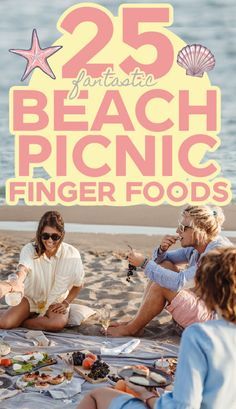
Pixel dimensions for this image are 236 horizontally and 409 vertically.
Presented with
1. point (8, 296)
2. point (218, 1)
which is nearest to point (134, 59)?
point (218, 1)

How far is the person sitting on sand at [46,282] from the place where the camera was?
379 centimetres

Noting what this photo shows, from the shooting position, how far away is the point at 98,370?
3102 mm

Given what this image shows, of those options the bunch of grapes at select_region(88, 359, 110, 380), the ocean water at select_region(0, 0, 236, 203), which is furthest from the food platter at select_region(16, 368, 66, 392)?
the ocean water at select_region(0, 0, 236, 203)

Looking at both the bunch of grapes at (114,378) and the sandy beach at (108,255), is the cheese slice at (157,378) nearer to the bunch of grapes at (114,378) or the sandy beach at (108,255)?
the bunch of grapes at (114,378)

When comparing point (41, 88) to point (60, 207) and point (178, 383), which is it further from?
point (178, 383)

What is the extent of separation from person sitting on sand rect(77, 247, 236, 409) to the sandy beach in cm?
179

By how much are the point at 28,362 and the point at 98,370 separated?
33cm

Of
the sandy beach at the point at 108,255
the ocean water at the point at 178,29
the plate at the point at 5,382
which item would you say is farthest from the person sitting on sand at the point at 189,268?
the ocean water at the point at 178,29

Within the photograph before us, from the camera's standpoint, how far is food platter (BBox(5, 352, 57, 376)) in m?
3.13

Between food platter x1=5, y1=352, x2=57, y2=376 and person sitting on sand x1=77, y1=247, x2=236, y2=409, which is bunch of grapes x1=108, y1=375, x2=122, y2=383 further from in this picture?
person sitting on sand x1=77, y1=247, x2=236, y2=409

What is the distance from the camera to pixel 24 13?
1557 centimetres

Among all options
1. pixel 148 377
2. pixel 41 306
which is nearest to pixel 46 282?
pixel 41 306

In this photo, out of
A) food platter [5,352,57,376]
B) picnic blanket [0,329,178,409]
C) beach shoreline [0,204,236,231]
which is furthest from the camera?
beach shoreline [0,204,236,231]

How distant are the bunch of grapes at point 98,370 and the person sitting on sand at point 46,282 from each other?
Result: 2.45 feet
